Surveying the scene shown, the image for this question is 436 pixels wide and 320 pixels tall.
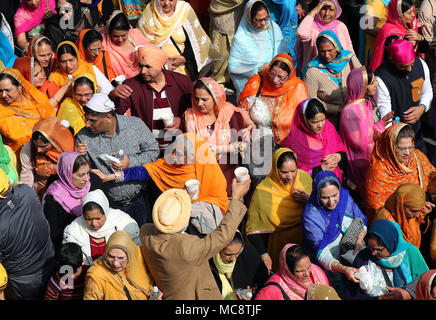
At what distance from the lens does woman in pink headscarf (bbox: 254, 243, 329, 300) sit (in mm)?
4703

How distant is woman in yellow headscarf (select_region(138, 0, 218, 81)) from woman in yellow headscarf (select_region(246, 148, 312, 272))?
2.20m

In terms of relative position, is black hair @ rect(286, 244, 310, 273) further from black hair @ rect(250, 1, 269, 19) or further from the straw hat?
black hair @ rect(250, 1, 269, 19)

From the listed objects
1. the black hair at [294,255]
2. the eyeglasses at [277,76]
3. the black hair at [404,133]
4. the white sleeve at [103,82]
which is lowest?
the white sleeve at [103,82]

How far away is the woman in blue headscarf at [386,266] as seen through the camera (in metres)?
4.82

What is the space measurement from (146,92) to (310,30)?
79.4 inches

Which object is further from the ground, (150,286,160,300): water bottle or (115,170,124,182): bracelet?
(150,286,160,300): water bottle

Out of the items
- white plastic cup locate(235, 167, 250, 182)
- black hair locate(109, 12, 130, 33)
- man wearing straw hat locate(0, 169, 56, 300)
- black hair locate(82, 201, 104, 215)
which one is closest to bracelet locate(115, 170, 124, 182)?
black hair locate(82, 201, 104, 215)

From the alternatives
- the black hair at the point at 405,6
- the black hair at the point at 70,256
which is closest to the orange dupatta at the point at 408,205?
the black hair at the point at 70,256

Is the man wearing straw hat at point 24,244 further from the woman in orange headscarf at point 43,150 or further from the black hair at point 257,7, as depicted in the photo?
the black hair at point 257,7

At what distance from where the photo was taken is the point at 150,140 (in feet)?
19.3

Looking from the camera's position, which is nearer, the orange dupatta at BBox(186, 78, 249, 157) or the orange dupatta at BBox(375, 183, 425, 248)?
the orange dupatta at BBox(375, 183, 425, 248)

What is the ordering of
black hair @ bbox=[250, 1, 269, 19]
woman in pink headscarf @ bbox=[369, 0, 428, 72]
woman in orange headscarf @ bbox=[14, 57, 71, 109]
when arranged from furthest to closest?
1. woman in pink headscarf @ bbox=[369, 0, 428, 72]
2. black hair @ bbox=[250, 1, 269, 19]
3. woman in orange headscarf @ bbox=[14, 57, 71, 109]

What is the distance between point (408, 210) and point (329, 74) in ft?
6.36

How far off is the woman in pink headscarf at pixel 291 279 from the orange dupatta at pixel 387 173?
1.22m
